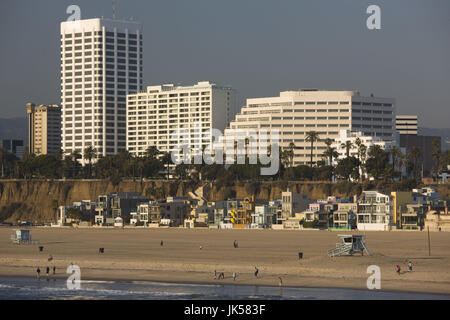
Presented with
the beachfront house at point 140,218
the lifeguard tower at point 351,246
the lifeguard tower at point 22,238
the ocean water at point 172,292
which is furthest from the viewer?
the beachfront house at point 140,218

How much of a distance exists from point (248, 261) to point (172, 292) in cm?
1529

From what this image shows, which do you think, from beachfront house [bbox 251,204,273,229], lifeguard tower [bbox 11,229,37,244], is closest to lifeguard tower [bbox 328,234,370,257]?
lifeguard tower [bbox 11,229,37,244]

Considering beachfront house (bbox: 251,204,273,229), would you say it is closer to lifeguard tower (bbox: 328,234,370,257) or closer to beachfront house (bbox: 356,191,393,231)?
beachfront house (bbox: 356,191,393,231)

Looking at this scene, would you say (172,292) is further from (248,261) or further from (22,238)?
(22,238)

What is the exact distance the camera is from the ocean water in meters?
51.1

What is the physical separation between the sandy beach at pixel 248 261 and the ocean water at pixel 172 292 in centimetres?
184

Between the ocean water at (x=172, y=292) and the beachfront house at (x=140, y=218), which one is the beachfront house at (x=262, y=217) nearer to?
the beachfront house at (x=140, y=218)

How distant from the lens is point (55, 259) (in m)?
72.3

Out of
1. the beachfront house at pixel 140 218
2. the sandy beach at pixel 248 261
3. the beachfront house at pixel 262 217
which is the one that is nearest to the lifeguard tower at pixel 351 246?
the sandy beach at pixel 248 261

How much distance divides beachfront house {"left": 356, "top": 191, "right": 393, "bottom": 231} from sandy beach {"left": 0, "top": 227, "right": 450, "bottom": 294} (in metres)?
20.6

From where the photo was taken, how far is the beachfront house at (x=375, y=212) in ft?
391
